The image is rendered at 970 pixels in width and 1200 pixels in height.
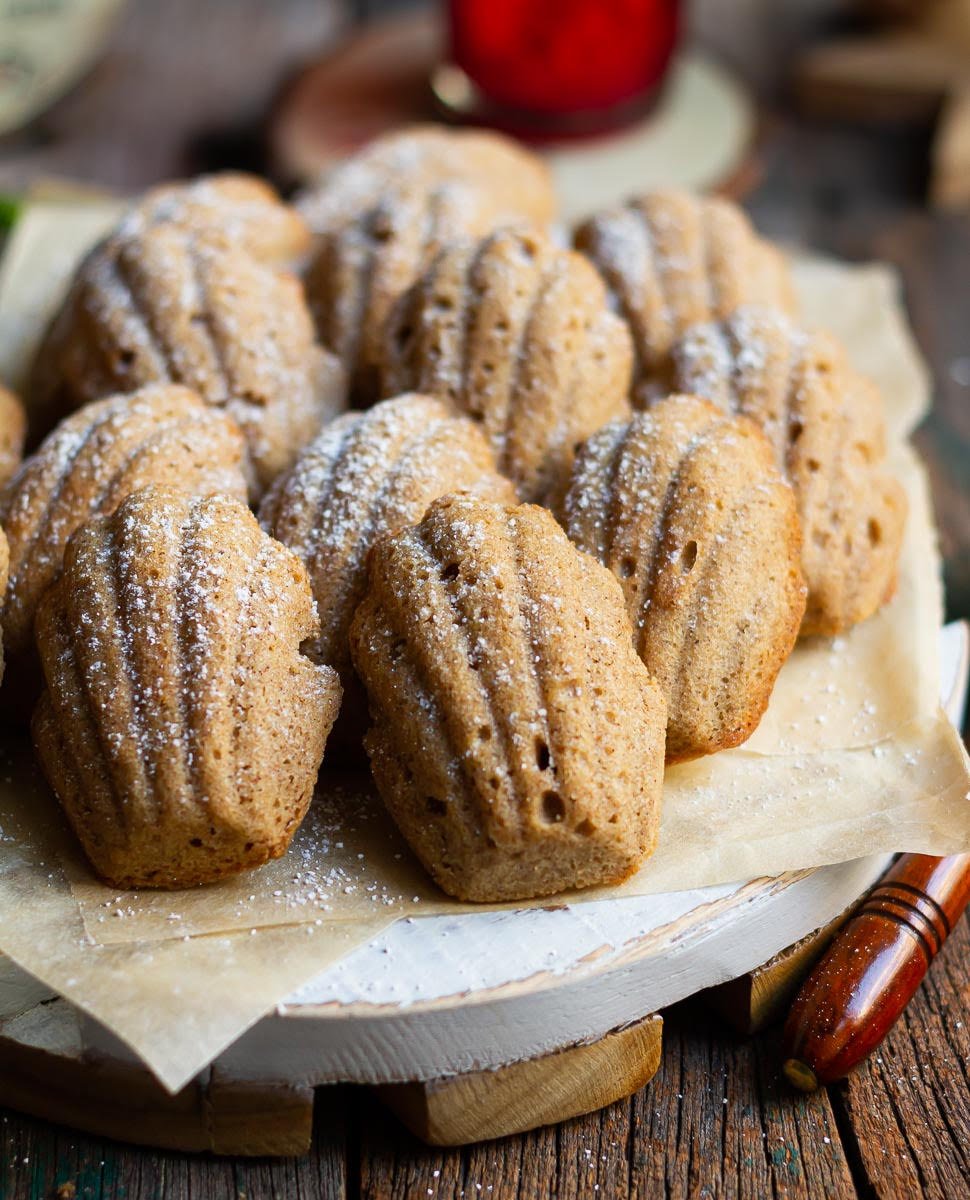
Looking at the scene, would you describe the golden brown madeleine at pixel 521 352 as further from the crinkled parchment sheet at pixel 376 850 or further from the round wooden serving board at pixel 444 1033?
the round wooden serving board at pixel 444 1033

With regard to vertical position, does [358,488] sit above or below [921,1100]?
above

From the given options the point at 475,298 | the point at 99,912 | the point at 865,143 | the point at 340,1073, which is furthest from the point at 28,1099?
the point at 865,143

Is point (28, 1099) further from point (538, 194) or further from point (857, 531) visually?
point (538, 194)

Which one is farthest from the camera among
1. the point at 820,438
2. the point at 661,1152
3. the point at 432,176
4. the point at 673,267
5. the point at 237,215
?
the point at 432,176

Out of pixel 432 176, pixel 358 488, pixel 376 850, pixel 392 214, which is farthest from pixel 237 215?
pixel 376 850

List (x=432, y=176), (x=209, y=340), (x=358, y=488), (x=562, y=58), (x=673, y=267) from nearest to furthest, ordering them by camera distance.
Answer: (x=358, y=488)
(x=209, y=340)
(x=673, y=267)
(x=432, y=176)
(x=562, y=58)

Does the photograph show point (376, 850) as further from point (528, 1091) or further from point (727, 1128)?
point (727, 1128)

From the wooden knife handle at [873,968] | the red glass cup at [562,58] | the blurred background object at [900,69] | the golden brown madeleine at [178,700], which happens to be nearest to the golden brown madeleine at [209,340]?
the golden brown madeleine at [178,700]
